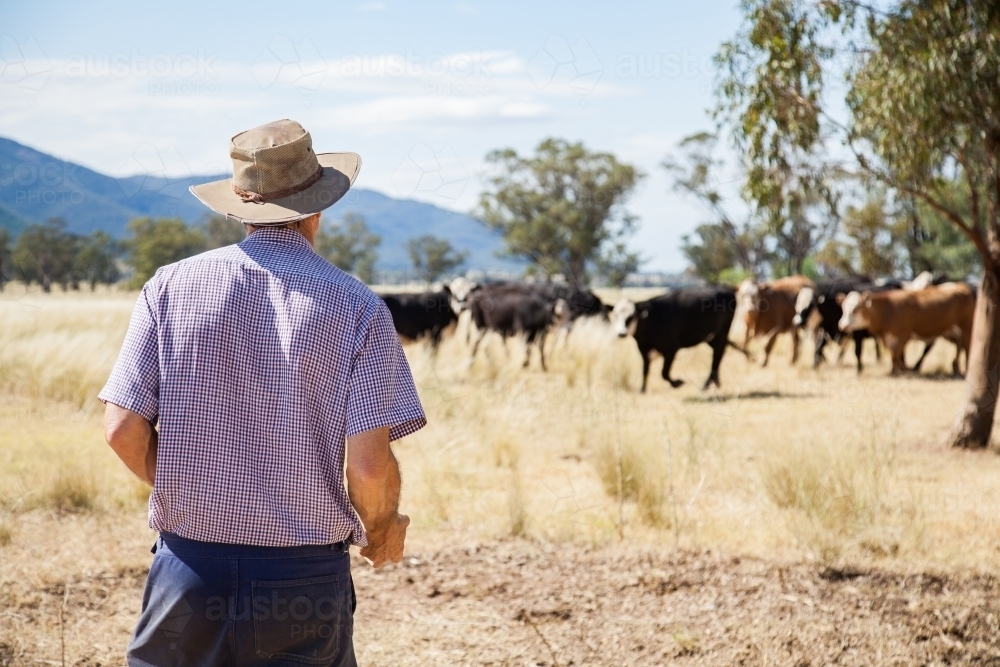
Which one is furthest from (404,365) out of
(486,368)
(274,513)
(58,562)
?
(486,368)

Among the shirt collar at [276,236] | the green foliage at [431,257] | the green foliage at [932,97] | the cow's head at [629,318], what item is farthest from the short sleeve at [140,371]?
the green foliage at [431,257]

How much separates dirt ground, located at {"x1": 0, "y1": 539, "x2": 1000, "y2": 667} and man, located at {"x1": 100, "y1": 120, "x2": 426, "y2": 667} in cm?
238

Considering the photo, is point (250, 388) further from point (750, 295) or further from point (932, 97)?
point (750, 295)

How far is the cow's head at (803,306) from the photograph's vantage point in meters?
19.1

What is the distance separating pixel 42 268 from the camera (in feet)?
164

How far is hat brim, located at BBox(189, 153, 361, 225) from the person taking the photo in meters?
2.57

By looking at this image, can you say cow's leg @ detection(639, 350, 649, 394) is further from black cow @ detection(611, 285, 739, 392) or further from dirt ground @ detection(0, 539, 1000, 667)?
dirt ground @ detection(0, 539, 1000, 667)

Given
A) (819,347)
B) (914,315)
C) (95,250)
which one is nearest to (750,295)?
(819,347)

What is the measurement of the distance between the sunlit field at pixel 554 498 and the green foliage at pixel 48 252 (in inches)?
1590

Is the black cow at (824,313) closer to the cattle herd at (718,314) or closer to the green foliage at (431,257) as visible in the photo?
the cattle herd at (718,314)

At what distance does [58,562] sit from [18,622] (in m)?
1.01

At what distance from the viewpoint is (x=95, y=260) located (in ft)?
171

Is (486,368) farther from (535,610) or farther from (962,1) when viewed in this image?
(535,610)

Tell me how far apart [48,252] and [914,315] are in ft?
147
